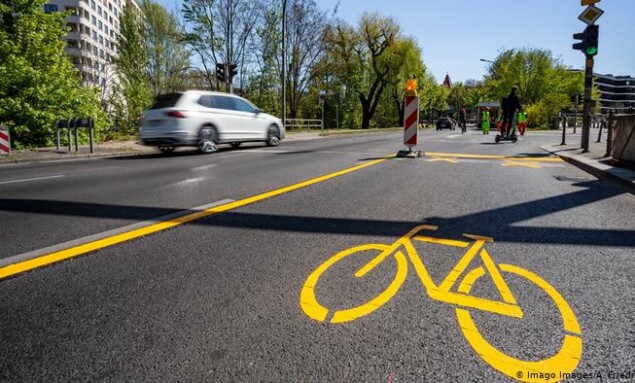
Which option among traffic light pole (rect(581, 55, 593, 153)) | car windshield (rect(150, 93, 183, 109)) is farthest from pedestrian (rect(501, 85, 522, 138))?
car windshield (rect(150, 93, 183, 109))

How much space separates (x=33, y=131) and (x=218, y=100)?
7.38 m

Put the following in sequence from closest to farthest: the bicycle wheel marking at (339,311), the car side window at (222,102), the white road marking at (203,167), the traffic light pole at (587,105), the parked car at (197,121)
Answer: the bicycle wheel marking at (339,311) → the white road marking at (203,167) → the traffic light pole at (587,105) → the parked car at (197,121) → the car side window at (222,102)

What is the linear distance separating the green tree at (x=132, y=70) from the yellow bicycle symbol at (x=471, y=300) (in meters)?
20.7

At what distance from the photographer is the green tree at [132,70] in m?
21.6

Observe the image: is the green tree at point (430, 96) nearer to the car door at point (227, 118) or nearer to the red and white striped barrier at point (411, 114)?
the car door at point (227, 118)

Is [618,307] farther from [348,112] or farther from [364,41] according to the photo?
[348,112]

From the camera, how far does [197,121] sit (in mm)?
11898

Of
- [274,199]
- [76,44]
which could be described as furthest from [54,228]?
[76,44]

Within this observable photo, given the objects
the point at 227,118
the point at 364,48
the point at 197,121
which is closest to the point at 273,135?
the point at 227,118

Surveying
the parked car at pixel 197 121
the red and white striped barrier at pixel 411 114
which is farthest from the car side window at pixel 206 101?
the red and white striped barrier at pixel 411 114

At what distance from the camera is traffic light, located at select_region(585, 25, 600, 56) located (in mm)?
11026

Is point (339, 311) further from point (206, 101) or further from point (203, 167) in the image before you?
point (206, 101)

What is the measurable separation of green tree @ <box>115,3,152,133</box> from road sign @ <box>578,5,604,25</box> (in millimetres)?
19357

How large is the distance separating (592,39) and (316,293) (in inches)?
497
